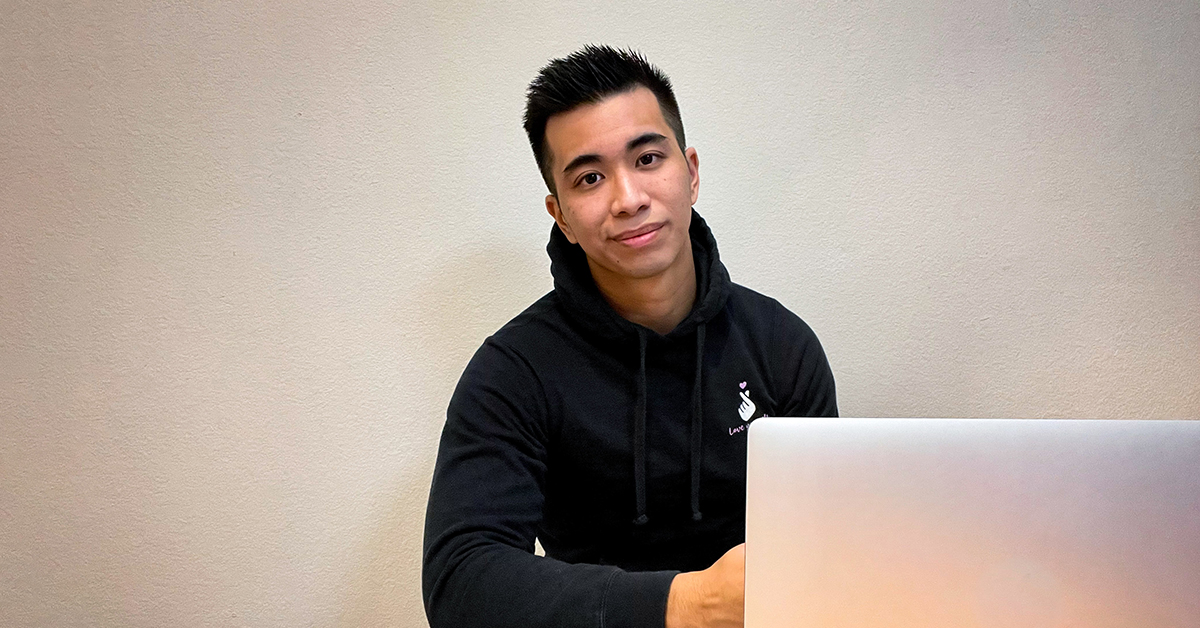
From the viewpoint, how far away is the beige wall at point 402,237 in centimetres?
142

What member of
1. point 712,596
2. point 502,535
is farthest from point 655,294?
point 712,596

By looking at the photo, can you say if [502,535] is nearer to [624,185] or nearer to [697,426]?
[697,426]

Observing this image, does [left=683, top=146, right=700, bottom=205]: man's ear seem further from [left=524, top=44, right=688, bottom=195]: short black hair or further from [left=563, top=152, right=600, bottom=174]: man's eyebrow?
[left=563, top=152, right=600, bottom=174]: man's eyebrow

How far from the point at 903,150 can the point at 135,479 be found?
1.44 metres

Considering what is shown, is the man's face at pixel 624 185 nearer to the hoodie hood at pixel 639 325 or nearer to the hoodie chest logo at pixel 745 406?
the hoodie hood at pixel 639 325

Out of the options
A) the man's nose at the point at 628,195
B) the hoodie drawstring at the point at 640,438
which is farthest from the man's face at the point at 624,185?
the hoodie drawstring at the point at 640,438

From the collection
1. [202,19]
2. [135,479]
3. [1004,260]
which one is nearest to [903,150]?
[1004,260]

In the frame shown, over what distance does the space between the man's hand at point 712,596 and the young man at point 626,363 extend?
0.38 meters

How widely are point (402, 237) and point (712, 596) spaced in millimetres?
970

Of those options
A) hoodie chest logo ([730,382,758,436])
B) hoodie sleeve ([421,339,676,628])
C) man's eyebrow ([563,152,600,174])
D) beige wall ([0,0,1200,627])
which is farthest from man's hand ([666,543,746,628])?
beige wall ([0,0,1200,627])

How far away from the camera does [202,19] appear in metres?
1.44

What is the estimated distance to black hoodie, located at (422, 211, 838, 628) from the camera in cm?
112

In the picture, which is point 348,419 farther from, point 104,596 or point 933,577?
point 933,577

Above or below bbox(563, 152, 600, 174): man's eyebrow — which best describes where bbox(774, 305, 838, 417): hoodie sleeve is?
below
